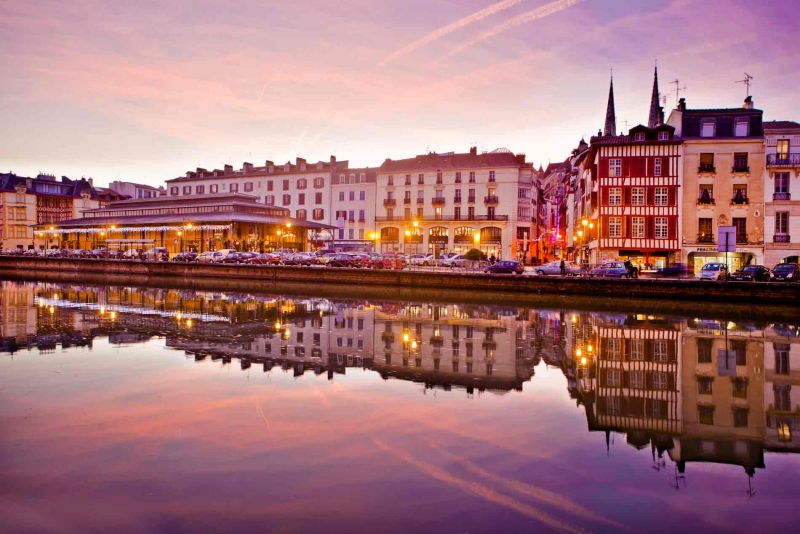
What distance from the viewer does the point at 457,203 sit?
65.1 meters

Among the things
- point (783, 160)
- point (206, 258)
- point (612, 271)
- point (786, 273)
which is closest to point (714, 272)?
point (786, 273)

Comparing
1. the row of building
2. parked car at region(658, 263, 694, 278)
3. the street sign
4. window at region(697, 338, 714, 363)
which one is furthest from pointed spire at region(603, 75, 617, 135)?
window at region(697, 338, 714, 363)

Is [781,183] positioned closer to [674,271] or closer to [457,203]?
[674,271]

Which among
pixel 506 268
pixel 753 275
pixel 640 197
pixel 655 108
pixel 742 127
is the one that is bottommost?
pixel 753 275

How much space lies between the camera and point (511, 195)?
2490 inches

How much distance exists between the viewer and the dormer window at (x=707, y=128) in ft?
141

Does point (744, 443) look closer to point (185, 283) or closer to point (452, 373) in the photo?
point (452, 373)

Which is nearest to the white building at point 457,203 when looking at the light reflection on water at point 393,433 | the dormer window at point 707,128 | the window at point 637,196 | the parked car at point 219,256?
the parked car at point 219,256

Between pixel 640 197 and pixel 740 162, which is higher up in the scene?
pixel 740 162

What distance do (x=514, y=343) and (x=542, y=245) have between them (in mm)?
58683

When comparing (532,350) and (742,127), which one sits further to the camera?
(742,127)

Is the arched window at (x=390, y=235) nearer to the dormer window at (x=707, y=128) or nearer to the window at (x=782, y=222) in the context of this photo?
the dormer window at (x=707, y=128)

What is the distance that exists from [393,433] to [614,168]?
39.5 meters

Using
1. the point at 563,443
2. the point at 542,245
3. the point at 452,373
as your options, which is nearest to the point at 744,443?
the point at 563,443
